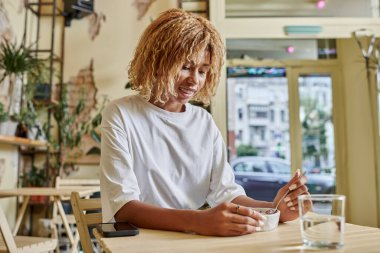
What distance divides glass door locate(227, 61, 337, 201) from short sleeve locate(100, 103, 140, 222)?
4.32 m

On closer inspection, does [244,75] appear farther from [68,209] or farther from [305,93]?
[68,209]

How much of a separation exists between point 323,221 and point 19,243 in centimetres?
178

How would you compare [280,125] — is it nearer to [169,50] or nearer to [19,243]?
[19,243]

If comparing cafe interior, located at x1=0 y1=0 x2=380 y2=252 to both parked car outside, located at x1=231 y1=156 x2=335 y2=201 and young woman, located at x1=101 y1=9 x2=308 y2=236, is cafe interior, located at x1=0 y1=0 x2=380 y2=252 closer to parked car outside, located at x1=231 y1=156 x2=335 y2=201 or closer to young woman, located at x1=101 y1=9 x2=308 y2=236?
parked car outside, located at x1=231 y1=156 x2=335 y2=201

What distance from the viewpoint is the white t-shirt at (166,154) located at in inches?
42.0

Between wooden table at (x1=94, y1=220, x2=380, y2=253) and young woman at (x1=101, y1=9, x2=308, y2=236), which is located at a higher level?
young woman at (x1=101, y1=9, x2=308, y2=236)

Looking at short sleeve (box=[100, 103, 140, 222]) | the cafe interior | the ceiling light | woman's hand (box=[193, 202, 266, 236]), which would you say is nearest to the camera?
woman's hand (box=[193, 202, 266, 236])

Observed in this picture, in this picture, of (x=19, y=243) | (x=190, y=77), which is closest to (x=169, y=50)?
(x=190, y=77)

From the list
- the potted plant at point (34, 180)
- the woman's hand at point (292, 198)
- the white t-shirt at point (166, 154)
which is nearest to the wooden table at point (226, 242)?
the woman's hand at point (292, 198)

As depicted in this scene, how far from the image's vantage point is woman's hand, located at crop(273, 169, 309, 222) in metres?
0.96

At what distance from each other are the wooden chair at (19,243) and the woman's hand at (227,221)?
3.92 feet

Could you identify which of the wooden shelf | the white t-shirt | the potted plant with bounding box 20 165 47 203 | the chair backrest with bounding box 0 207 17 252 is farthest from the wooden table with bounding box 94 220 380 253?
the potted plant with bounding box 20 165 47 203

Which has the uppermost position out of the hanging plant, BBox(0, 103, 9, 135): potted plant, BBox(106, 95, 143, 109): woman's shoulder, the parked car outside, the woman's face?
the hanging plant

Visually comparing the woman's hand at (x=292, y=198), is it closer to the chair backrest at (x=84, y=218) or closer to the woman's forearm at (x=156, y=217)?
the woman's forearm at (x=156, y=217)
